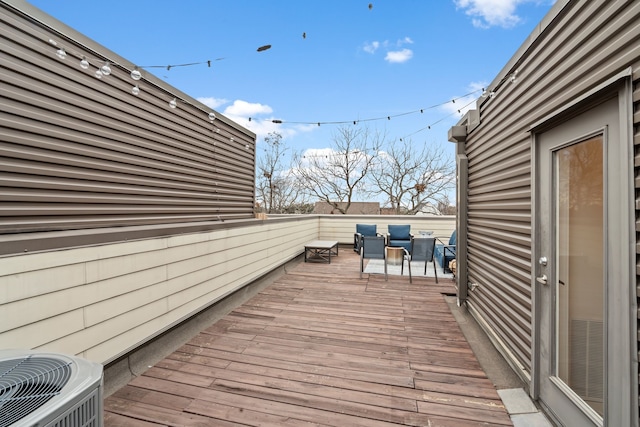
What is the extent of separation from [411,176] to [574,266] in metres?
13.5

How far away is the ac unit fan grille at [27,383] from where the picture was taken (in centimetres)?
79

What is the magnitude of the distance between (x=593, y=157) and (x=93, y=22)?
4.40 metres

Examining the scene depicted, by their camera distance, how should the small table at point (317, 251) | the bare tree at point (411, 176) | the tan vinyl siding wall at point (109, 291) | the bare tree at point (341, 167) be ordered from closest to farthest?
the tan vinyl siding wall at point (109, 291), the small table at point (317, 251), the bare tree at point (341, 167), the bare tree at point (411, 176)

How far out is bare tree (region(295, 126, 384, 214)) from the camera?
14.1m

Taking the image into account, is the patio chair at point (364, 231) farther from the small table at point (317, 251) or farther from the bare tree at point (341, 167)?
the bare tree at point (341, 167)

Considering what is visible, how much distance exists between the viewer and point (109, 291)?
6.83ft

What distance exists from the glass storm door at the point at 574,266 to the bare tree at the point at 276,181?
9.20m

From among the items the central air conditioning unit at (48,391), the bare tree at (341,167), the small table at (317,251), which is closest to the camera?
the central air conditioning unit at (48,391)

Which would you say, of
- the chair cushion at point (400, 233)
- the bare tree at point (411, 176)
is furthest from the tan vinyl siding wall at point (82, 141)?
the bare tree at point (411, 176)

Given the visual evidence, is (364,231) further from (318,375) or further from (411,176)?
(411,176)

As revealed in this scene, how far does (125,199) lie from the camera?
2664mm

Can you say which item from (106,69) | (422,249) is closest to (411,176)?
(422,249)

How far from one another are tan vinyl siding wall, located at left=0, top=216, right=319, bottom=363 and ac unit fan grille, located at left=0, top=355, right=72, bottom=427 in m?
0.72

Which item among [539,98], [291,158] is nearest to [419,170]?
[291,158]
